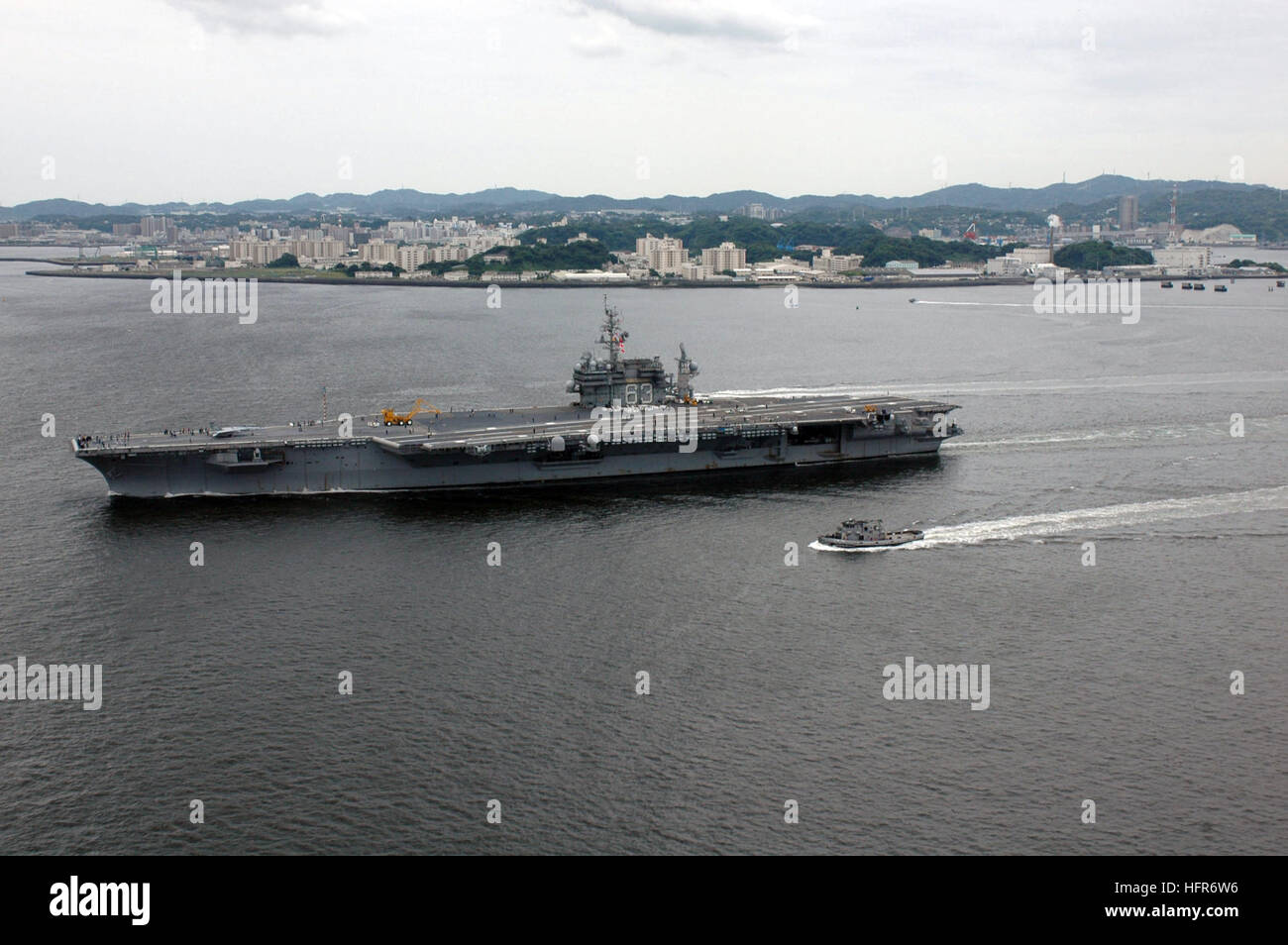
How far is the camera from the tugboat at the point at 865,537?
3262 cm

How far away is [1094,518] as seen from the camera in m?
35.2

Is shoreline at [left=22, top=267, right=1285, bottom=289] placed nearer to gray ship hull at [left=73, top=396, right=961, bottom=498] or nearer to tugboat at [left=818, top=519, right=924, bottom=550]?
gray ship hull at [left=73, top=396, right=961, bottom=498]

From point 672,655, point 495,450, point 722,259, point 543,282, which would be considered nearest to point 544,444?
point 495,450

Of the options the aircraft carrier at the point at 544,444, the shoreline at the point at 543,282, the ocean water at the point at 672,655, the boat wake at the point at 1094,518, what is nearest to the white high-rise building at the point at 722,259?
the shoreline at the point at 543,282

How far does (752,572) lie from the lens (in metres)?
30.7

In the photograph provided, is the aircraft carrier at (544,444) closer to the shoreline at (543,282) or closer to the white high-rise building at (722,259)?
the shoreline at (543,282)

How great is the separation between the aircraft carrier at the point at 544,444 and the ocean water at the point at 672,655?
4.41ft

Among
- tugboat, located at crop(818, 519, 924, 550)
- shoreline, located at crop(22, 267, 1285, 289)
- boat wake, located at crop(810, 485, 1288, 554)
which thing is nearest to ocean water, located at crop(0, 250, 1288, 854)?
boat wake, located at crop(810, 485, 1288, 554)

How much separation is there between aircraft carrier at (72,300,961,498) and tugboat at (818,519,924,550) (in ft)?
31.4

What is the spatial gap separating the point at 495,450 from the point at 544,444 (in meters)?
1.77

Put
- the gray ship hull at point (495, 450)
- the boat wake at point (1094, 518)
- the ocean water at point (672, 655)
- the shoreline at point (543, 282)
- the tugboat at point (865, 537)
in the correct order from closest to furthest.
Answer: the ocean water at point (672, 655) < the tugboat at point (865, 537) < the boat wake at point (1094, 518) < the gray ship hull at point (495, 450) < the shoreline at point (543, 282)

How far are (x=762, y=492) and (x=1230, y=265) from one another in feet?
515

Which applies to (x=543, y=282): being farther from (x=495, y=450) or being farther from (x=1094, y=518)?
(x=1094, y=518)
